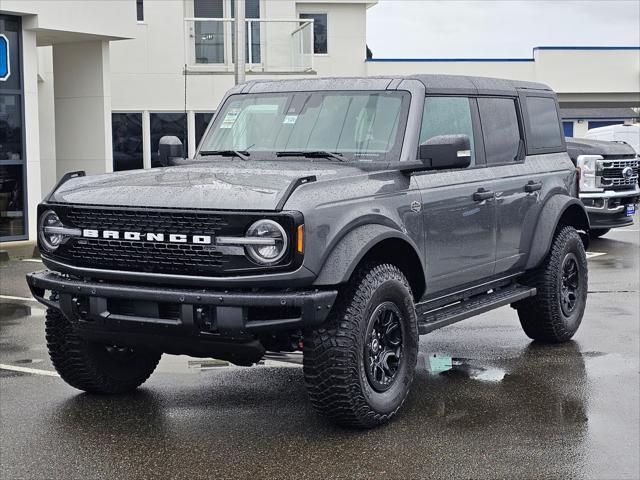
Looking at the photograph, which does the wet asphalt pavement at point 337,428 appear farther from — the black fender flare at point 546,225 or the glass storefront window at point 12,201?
the glass storefront window at point 12,201

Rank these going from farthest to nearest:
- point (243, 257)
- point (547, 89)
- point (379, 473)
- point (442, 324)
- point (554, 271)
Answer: point (547, 89)
point (554, 271)
point (442, 324)
point (243, 257)
point (379, 473)

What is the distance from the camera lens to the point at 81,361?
263 inches

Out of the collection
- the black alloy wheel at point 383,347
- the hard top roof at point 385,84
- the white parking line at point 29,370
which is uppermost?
the hard top roof at point 385,84

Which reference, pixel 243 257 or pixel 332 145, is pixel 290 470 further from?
pixel 332 145

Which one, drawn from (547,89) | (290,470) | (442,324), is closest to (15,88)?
(547,89)

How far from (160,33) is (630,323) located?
18678mm

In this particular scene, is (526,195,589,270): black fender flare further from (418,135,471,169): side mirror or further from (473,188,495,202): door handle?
(418,135,471,169): side mirror

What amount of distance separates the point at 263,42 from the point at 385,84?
730 inches

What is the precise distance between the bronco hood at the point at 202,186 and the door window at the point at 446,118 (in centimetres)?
85

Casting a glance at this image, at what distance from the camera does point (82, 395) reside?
7004mm

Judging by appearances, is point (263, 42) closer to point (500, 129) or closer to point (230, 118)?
point (500, 129)

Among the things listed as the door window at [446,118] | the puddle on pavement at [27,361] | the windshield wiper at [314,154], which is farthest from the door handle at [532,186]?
the puddle on pavement at [27,361]

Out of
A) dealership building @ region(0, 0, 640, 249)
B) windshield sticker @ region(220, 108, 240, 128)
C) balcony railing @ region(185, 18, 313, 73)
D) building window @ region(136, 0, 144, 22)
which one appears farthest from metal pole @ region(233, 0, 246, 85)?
windshield sticker @ region(220, 108, 240, 128)

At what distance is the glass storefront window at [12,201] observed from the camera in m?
15.8
